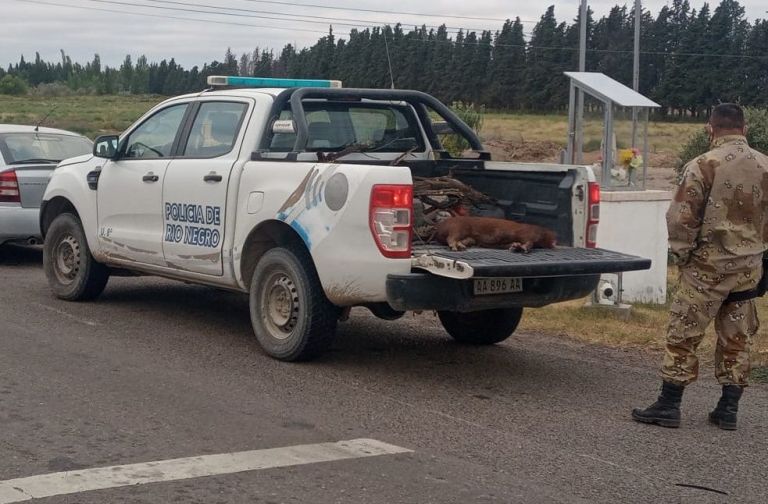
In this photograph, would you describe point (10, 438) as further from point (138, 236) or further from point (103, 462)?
point (138, 236)

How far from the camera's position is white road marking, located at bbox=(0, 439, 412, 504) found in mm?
4781

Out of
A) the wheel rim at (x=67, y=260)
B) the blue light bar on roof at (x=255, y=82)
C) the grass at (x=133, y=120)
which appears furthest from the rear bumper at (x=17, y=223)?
the grass at (x=133, y=120)

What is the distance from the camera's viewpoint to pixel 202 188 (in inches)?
317

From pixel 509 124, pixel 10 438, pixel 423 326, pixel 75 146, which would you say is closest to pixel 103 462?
pixel 10 438

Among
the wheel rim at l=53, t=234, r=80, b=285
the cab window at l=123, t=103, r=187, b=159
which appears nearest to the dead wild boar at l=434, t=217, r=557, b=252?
the cab window at l=123, t=103, r=187, b=159

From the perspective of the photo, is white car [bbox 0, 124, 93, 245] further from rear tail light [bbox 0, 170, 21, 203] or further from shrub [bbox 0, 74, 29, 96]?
shrub [bbox 0, 74, 29, 96]

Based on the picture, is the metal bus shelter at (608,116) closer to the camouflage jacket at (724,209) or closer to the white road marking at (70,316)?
the camouflage jacket at (724,209)

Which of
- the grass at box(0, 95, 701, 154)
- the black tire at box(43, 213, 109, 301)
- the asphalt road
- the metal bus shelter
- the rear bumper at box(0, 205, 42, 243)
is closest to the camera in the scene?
the asphalt road

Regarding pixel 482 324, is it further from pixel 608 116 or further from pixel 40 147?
pixel 40 147

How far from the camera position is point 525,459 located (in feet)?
18.0

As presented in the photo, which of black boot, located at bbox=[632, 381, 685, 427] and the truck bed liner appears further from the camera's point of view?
the truck bed liner

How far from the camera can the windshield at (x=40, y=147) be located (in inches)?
486

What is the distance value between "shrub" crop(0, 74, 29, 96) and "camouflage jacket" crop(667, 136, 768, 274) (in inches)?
3747

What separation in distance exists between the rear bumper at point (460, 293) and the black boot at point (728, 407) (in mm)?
1355
